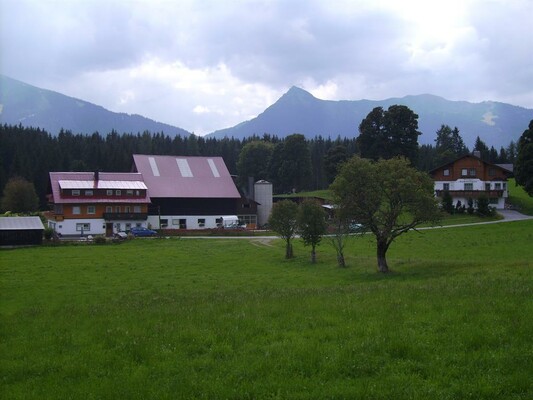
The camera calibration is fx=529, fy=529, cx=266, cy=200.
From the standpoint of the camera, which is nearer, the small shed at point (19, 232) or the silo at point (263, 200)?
the small shed at point (19, 232)

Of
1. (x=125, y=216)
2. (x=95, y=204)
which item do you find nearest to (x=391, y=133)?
(x=125, y=216)

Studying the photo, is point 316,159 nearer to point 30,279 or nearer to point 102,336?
point 30,279

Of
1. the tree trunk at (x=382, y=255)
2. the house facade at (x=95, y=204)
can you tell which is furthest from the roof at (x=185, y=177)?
the tree trunk at (x=382, y=255)

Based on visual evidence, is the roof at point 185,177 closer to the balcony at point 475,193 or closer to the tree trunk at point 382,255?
the balcony at point 475,193

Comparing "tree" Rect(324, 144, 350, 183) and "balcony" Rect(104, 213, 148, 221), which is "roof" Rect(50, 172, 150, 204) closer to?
"balcony" Rect(104, 213, 148, 221)

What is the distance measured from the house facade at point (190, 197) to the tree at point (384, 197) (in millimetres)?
48584

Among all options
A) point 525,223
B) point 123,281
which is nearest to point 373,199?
point 123,281

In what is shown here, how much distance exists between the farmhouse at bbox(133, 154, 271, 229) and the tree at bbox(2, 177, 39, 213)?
60.2ft

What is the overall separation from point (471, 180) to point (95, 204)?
54.4 m

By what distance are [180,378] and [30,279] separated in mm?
25287

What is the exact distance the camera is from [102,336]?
428 inches

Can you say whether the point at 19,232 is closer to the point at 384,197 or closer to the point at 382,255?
the point at 384,197

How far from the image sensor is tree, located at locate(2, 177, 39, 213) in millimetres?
86750

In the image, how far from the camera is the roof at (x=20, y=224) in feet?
186
